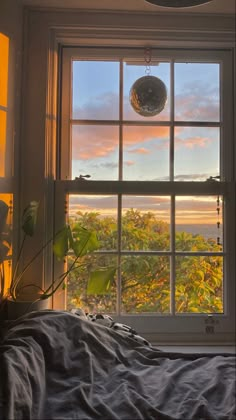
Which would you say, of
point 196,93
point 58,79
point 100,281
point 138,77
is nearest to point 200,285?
point 100,281

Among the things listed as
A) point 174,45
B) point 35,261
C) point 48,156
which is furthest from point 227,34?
point 35,261

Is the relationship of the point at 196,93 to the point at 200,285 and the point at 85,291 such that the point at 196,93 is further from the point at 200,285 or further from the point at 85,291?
the point at 85,291

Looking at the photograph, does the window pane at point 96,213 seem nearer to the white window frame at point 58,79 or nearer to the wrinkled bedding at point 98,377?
the white window frame at point 58,79

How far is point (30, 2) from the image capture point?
1.87m

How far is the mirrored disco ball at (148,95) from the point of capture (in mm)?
1992

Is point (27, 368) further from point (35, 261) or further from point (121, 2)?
point (121, 2)

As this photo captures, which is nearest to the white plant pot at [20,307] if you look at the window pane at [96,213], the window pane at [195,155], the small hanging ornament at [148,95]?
the window pane at [96,213]

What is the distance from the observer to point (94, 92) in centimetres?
204

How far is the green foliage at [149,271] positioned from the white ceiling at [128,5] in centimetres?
107

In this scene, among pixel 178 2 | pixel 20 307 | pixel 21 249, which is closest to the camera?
pixel 178 2

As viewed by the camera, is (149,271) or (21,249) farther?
(149,271)

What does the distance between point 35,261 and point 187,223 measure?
33.1 inches

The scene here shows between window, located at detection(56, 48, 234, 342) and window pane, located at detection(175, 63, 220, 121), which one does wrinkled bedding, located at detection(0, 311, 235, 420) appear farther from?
window pane, located at detection(175, 63, 220, 121)

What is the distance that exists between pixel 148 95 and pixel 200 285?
1075 mm
